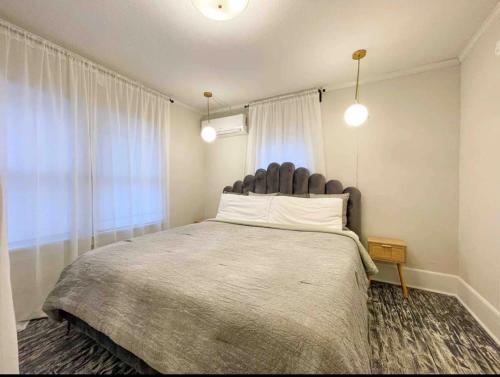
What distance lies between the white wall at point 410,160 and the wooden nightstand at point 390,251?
0.84 feet

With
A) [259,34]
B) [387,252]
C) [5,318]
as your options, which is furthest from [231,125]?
[5,318]

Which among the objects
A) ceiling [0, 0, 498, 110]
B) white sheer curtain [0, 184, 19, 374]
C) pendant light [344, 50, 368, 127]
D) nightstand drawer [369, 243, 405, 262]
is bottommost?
nightstand drawer [369, 243, 405, 262]

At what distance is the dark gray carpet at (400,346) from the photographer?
4.29 feet

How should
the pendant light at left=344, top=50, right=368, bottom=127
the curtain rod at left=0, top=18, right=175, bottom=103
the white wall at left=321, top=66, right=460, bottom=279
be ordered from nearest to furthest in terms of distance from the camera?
the curtain rod at left=0, top=18, right=175, bottom=103
the pendant light at left=344, top=50, right=368, bottom=127
the white wall at left=321, top=66, right=460, bottom=279

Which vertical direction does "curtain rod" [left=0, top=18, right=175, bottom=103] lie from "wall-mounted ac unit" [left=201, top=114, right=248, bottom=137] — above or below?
above

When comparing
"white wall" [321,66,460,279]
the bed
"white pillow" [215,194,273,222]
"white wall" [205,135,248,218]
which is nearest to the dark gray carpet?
the bed

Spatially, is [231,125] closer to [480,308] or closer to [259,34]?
[259,34]

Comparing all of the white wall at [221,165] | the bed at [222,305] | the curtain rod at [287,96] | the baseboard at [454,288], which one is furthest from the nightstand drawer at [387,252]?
the white wall at [221,165]

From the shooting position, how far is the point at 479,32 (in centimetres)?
176

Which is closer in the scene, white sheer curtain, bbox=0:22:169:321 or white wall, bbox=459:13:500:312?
white wall, bbox=459:13:500:312

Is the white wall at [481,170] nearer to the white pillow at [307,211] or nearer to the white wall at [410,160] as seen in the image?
the white wall at [410,160]

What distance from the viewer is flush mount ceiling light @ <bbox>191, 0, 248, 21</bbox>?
3.94 ft

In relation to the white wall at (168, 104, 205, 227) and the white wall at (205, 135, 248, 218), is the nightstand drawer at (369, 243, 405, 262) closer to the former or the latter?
the white wall at (205, 135, 248, 218)

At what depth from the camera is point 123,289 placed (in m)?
1.17
